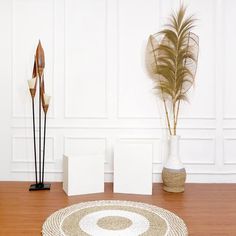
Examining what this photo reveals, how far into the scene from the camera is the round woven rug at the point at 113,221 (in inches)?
76.9

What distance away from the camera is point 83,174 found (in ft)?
9.28

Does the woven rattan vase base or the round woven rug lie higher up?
the woven rattan vase base

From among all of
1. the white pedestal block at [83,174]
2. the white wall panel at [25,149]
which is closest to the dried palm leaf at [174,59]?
the white pedestal block at [83,174]

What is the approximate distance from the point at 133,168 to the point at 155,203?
0.44 metres

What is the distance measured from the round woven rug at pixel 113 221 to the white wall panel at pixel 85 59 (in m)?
1.14

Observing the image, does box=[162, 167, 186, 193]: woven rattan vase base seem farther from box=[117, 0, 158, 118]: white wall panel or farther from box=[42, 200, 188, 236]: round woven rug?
box=[117, 0, 158, 118]: white wall panel

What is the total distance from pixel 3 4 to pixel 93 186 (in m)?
2.12

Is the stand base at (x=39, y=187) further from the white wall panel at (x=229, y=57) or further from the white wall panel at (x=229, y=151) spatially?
the white wall panel at (x=229, y=57)

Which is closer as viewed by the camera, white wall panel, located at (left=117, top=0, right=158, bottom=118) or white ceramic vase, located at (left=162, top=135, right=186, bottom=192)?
white ceramic vase, located at (left=162, top=135, right=186, bottom=192)

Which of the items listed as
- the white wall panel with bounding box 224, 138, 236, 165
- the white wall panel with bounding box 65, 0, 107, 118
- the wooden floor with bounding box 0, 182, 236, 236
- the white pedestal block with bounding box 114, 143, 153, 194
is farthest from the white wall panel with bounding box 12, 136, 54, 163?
the white wall panel with bounding box 224, 138, 236, 165

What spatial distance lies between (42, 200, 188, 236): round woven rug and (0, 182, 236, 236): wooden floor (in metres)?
0.09

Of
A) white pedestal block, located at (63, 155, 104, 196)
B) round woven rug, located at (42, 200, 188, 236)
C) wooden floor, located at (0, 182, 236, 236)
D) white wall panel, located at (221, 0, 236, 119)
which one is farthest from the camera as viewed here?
white wall panel, located at (221, 0, 236, 119)

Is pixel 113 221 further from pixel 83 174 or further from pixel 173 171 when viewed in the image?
pixel 173 171

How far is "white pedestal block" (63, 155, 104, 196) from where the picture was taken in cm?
278
